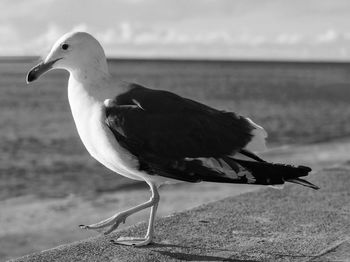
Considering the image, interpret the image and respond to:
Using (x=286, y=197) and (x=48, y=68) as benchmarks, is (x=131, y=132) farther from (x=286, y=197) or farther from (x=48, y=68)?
(x=286, y=197)

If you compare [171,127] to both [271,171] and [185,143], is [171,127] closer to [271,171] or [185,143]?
[185,143]

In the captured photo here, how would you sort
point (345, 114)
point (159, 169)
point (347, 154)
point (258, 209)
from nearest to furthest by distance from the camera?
1. point (159, 169)
2. point (258, 209)
3. point (347, 154)
4. point (345, 114)

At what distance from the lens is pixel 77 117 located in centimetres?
478

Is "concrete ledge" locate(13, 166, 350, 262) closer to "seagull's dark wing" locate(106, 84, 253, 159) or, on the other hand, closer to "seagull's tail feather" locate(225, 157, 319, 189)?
"seagull's tail feather" locate(225, 157, 319, 189)

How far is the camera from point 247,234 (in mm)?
5328

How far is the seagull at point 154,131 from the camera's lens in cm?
454

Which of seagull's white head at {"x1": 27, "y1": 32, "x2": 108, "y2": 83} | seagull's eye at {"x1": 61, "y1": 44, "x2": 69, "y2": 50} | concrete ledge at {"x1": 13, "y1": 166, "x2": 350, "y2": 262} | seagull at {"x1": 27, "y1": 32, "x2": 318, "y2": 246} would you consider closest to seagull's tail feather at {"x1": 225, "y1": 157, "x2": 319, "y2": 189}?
seagull at {"x1": 27, "y1": 32, "x2": 318, "y2": 246}

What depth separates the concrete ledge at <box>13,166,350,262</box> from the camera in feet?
15.9

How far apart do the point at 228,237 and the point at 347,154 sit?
1082 cm

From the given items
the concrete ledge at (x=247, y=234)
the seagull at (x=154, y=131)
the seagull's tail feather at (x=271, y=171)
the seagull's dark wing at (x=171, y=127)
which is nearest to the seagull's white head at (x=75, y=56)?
the seagull at (x=154, y=131)

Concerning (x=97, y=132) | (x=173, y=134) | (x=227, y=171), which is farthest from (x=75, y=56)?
(x=227, y=171)

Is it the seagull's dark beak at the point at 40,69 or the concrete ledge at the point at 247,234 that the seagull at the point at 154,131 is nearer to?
the seagull's dark beak at the point at 40,69

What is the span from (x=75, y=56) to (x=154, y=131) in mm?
795

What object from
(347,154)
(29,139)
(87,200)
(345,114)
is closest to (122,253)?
(87,200)
